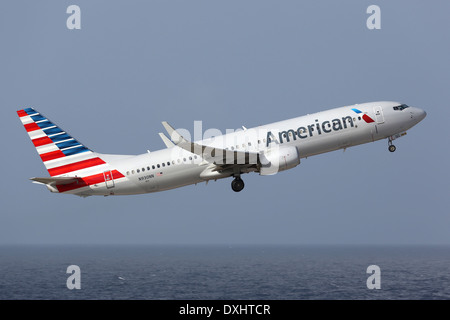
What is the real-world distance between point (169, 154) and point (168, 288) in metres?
77.3

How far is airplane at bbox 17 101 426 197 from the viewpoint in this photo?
45.9 metres

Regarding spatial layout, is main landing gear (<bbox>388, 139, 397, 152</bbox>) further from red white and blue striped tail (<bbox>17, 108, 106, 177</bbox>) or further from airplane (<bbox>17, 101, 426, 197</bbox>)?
red white and blue striped tail (<bbox>17, 108, 106, 177</bbox>)

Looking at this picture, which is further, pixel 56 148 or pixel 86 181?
pixel 56 148

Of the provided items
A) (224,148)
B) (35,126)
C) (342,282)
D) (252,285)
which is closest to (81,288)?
(252,285)

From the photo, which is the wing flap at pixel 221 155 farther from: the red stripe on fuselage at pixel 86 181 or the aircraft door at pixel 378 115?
the aircraft door at pixel 378 115

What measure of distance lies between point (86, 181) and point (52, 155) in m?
4.84

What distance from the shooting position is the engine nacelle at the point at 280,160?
45031 mm

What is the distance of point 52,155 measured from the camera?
50.3m

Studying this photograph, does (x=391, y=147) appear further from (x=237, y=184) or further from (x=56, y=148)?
(x=56, y=148)

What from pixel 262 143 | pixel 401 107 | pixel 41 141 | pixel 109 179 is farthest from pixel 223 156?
pixel 41 141

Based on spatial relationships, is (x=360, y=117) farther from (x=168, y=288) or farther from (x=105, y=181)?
(x=168, y=288)

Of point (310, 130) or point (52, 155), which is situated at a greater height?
point (310, 130)

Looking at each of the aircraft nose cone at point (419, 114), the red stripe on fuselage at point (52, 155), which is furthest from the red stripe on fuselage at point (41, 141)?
the aircraft nose cone at point (419, 114)

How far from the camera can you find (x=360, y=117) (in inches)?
1869
